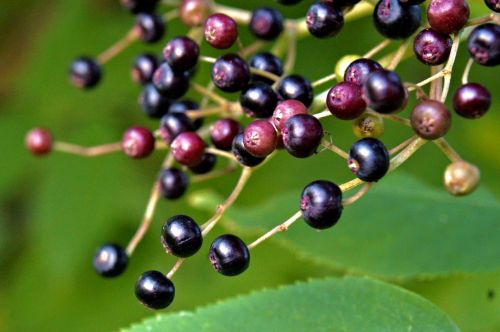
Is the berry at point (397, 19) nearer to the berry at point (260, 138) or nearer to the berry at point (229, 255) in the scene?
the berry at point (260, 138)

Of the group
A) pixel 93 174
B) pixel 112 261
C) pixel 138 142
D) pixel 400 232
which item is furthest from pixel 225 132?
pixel 93 174

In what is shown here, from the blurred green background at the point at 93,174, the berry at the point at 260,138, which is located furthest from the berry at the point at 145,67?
the blurred green background at the point at 93,174

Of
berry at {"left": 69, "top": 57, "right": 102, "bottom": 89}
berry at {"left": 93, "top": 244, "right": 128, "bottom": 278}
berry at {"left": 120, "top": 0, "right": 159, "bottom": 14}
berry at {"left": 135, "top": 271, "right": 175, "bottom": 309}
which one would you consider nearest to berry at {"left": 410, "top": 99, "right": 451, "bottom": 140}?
berry at {"left": 135, "top": 271, "right": 175, "bottom": 309}

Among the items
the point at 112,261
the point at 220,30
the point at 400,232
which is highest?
the point at 220,30

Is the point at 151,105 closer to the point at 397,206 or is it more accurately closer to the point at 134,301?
the point at 397,206

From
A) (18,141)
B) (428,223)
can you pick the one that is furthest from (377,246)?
(18,141)

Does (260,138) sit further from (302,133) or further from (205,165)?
(205,165)
